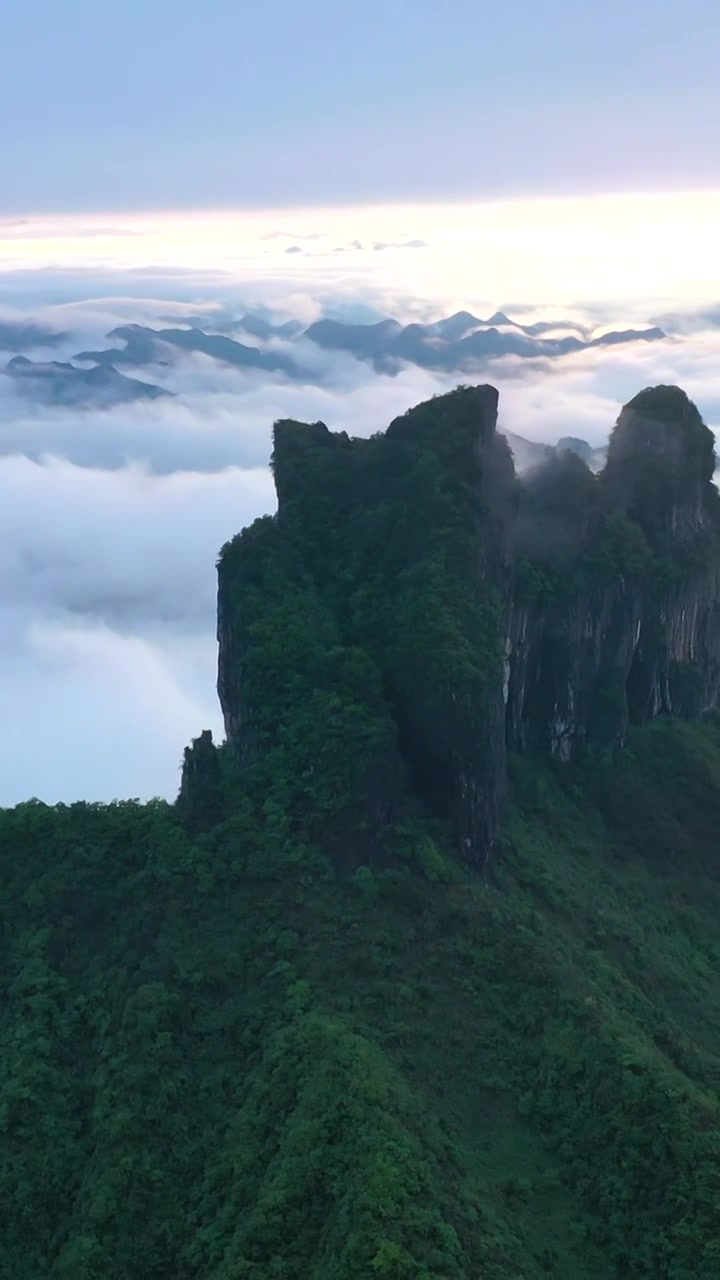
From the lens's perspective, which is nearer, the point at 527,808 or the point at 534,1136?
the point at 534,1136

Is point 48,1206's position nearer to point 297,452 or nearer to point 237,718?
point 237,718

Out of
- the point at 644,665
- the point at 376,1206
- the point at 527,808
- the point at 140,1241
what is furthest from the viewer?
the point at 644,665

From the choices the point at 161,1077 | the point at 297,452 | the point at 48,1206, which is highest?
the point at 297,452

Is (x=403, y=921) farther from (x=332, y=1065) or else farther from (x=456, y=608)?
(x=456, y=608)

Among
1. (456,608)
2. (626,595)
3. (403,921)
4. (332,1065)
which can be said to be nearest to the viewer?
(332,1065)

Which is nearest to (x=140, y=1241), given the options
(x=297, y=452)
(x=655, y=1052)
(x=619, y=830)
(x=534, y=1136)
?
(x=534, y=1136)

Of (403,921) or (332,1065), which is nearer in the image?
(332,1065)

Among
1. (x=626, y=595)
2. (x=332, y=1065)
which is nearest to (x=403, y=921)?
(x=332, y=1065)
